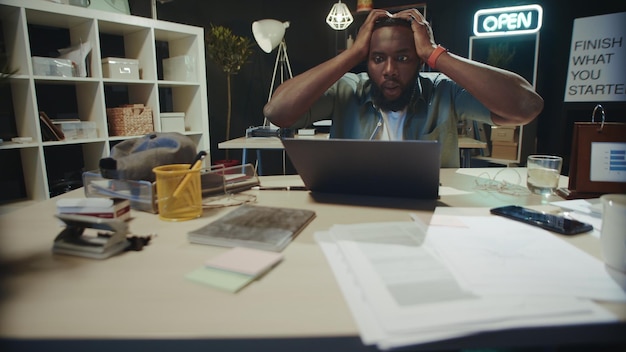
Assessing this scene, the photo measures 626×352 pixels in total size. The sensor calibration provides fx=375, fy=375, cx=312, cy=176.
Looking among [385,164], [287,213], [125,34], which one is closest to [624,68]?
[385,164]

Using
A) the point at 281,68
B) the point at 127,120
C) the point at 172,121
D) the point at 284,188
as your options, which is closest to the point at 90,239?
the point at 284,188

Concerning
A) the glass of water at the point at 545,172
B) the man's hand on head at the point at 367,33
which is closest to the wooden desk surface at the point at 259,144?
the man's hand on head at the point at 367,33

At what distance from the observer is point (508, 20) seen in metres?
4.16

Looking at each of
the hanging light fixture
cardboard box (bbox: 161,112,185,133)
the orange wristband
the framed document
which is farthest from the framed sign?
cardboard box (bbox: 161,112,185,133)

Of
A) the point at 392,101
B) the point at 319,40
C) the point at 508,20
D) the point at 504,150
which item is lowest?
the point at 504,150

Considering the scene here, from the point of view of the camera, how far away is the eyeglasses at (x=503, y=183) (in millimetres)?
1189

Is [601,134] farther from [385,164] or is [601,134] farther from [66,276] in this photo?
[66,276]

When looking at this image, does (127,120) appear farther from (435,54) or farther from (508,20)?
(508,20)

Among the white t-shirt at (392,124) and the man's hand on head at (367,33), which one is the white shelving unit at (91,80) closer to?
the man's hand on head at (367,33)

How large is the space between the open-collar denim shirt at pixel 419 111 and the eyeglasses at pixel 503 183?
296 mm

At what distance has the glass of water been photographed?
113 centimetres

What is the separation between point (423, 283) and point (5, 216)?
102 centimetres

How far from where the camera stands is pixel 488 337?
1.44 feet

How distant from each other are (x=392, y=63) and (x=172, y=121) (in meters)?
2.31
